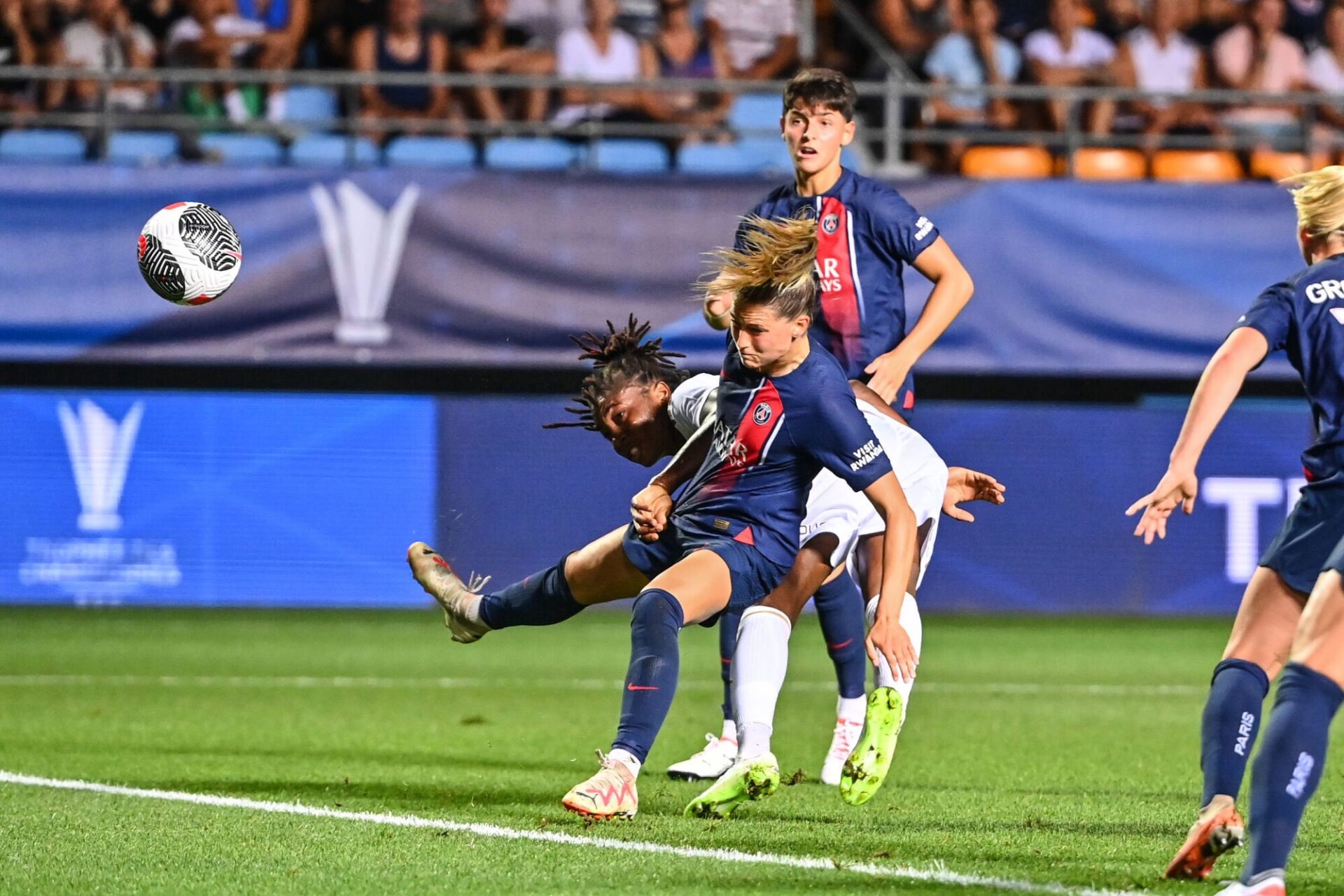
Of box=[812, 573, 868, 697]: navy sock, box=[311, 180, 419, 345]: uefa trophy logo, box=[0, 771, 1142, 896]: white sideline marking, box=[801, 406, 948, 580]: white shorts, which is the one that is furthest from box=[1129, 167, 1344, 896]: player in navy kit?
box=[311, 180, 419, 345]: uefa trophy logo

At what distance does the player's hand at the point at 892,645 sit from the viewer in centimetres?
498

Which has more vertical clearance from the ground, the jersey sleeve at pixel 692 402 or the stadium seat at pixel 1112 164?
the stadium seat at pixel 1112 164

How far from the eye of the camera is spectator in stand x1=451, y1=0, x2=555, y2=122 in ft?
46.2

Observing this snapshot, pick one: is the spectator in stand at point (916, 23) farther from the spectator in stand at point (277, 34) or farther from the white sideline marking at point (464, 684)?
the white sideline marking at point (464, 684)


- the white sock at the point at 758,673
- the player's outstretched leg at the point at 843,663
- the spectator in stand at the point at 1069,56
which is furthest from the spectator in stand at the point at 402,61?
the white sock at the point at 758,673

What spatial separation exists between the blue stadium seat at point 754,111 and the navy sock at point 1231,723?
34.2 feet

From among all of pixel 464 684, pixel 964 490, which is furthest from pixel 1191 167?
pixel 964 490

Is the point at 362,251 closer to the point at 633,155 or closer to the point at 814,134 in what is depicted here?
the point at 633,155

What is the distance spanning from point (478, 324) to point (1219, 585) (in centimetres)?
588

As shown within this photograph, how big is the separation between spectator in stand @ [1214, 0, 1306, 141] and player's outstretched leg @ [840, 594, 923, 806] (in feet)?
34.8

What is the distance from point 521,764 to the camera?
6805mm

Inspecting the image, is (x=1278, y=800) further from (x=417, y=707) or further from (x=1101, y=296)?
(x=1101, y=296)

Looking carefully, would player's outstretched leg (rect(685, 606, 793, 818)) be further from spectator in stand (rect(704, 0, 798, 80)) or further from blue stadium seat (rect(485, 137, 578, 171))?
spectator in stand (rect(704, 0, 798, 80))

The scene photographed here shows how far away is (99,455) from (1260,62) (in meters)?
9.35
